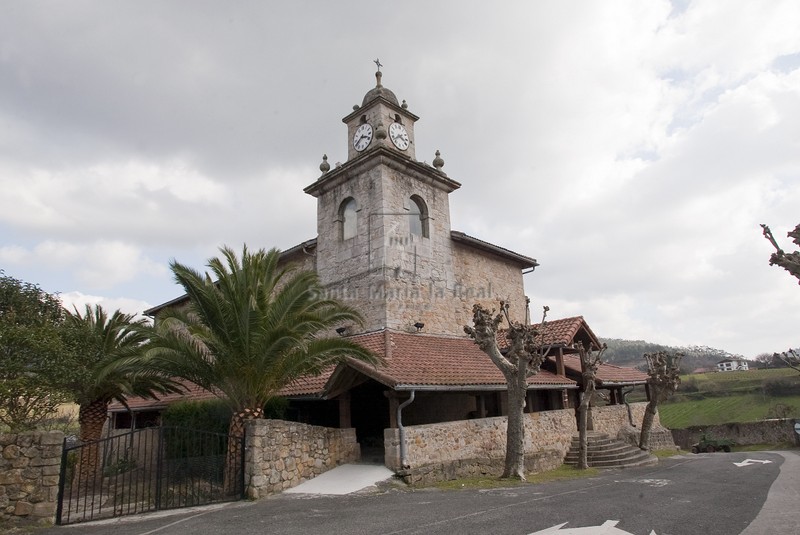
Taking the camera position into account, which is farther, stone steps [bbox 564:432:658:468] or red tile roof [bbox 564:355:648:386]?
red tile roof [bbox 564:355:648:386]

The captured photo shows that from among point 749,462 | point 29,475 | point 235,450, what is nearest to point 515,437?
point 235,450

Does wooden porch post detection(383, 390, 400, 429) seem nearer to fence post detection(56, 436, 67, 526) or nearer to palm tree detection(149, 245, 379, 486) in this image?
palm tree detection(149, 245, 379, 486)

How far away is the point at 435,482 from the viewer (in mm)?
11266

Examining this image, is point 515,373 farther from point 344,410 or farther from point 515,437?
point 344,410

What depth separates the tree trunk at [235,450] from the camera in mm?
10227

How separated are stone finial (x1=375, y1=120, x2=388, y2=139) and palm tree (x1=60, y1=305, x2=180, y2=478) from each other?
955 centimetres

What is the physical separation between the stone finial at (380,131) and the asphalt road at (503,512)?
1167 cm

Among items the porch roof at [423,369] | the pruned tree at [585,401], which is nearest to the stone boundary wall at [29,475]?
the porch roof at [423,369]

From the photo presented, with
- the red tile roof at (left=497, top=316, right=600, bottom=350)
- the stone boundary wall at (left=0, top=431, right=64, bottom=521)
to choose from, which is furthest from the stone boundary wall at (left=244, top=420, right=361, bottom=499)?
the red tile roof at (left=497, top=316, right=600, bottom=350)

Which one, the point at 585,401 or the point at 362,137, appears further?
the point at 362,137

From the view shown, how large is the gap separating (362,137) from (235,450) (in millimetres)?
12055

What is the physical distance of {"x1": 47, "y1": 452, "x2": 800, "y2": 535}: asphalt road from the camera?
7.26 metres

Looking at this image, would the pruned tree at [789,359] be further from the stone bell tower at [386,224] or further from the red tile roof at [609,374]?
the stone bell tower at [386,224]

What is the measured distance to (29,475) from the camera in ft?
27.3
